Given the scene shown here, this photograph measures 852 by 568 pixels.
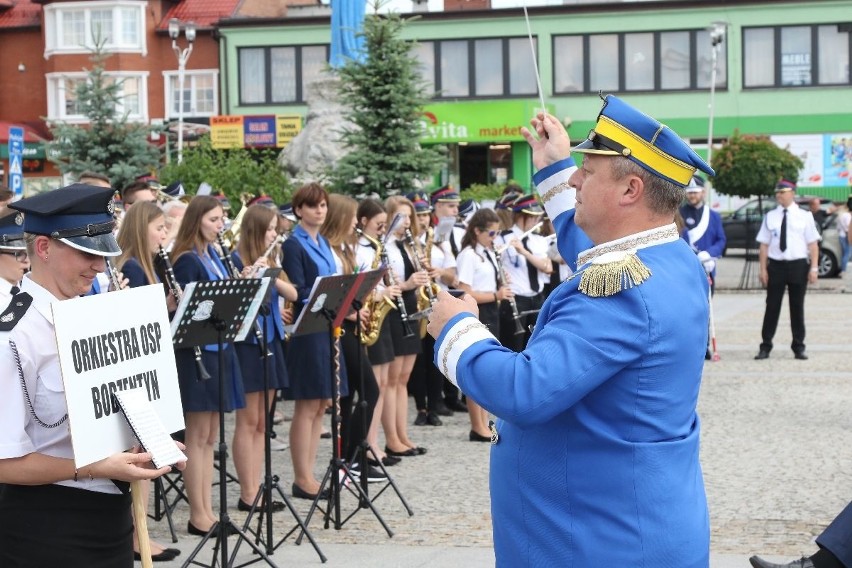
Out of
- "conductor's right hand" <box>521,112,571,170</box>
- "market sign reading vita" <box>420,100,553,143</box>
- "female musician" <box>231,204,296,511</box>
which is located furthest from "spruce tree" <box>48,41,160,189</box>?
"market sign reading vita" <box>420,100,553,143</box>

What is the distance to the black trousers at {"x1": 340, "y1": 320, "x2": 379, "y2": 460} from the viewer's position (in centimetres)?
892

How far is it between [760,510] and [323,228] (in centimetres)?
362

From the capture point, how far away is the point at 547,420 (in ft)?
11.1

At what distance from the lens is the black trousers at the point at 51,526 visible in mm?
3852

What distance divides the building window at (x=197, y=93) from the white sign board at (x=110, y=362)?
44305mm

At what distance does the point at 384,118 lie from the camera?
60.6ft

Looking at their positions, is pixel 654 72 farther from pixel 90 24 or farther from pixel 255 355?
pixel 255 355

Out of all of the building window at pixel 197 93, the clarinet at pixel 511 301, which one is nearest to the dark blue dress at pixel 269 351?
the clarinet at pixel 511 301

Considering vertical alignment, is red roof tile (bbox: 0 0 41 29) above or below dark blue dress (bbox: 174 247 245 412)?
above

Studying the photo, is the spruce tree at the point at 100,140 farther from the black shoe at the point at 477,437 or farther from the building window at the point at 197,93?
the building window at the point at 197,93

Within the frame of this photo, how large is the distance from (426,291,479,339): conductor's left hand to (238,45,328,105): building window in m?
43.0

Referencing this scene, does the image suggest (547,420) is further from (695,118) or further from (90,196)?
(695,118)

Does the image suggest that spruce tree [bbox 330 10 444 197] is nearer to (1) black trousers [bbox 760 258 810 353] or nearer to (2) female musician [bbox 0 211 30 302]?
(1) black trousers [bbox 760 258 810 353]

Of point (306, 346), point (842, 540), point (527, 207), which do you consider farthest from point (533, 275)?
point (842, 540)
